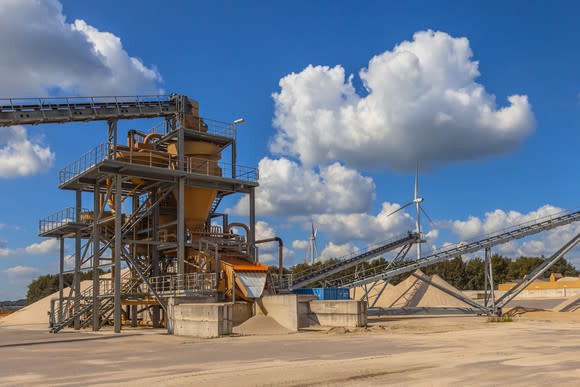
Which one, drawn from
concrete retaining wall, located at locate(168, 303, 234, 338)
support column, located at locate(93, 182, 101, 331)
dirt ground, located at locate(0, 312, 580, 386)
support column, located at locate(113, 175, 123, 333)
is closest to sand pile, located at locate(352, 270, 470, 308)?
dirt ground, located at locate(0, 312, 580, 386)

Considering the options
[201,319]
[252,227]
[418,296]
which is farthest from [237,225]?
[418,296]

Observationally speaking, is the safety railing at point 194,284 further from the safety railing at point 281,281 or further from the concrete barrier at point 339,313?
the concrete barrier at point 339,313

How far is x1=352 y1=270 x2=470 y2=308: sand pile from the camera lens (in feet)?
155

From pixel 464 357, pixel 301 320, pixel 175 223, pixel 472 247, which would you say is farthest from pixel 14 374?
pixel 472 247

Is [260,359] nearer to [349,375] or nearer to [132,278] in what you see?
[349,375]

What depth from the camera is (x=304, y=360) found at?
645 inches

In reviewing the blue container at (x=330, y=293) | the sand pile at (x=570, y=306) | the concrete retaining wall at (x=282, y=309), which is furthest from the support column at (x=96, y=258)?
the sand pile at (x=570, y=306)

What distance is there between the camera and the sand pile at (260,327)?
27531 millimetres

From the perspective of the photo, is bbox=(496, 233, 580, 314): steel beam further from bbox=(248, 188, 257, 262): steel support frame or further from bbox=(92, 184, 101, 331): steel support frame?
bbox=(92, 184, 101, 331): steel support frame

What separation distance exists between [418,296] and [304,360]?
112 ft

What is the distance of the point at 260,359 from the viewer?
16.7 metres

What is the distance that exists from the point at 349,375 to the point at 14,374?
328 inches

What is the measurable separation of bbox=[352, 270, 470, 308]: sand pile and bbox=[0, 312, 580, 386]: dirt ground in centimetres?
2223

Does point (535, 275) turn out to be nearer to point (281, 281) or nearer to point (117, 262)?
point (281, 281)
